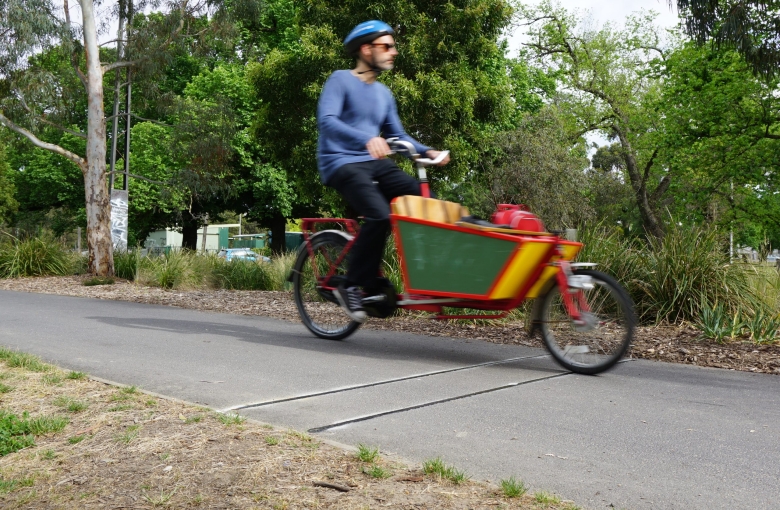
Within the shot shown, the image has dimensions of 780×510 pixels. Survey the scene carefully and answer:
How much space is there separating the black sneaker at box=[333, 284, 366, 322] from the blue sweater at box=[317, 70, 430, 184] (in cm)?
81

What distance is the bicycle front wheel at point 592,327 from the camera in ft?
15.7

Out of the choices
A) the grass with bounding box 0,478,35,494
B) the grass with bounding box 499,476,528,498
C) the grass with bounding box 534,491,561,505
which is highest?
the grass with bounding box 499,476,528,498

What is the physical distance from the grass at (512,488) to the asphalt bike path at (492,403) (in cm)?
10

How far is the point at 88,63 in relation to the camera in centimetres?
1825

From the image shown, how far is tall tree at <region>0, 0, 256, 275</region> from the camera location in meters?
18.2

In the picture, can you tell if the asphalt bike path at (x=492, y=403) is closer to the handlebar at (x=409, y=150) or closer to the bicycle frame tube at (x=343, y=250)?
the bicycle frame tube at (x=343, y=250)

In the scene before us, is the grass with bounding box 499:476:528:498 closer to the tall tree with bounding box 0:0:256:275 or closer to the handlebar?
the handlebar

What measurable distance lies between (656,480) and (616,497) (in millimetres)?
285

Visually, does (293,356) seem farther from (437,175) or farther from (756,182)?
(756,182)

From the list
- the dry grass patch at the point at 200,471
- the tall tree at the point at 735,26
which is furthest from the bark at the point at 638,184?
the dry grass patch at the point at 200,471

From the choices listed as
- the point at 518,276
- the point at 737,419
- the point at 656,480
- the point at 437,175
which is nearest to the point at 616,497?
the point at 656,480

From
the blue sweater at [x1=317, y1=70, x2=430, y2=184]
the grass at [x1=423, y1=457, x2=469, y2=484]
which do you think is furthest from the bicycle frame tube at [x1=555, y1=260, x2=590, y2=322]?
the grass at [x1=423, y1=457, x2=469, y2=484]

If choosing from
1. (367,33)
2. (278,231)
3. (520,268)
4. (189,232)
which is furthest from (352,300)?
(189,232)

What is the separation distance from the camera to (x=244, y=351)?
5941 millimetres
